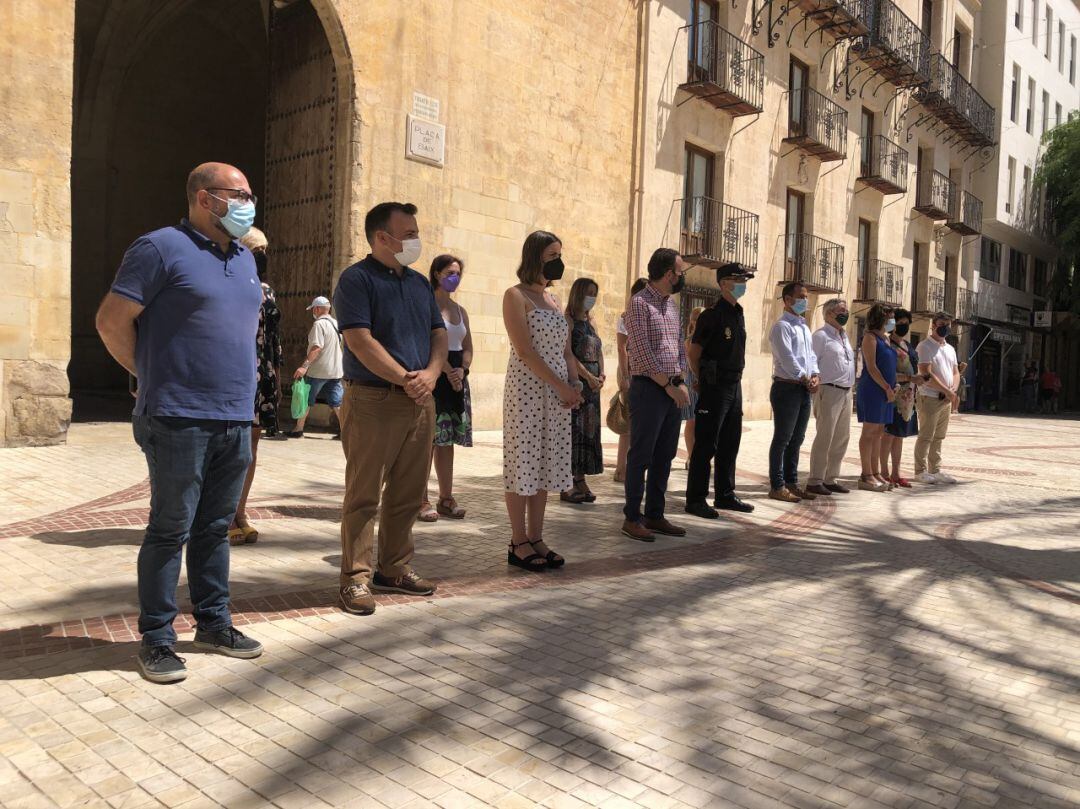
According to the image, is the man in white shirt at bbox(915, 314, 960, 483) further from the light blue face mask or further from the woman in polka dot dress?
the light blue face mask

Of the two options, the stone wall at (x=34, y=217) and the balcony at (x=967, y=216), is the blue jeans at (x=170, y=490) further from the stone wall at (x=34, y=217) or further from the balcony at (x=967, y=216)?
the balcony at (x=967, y=216)

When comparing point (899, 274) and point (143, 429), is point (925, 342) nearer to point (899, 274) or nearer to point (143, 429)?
point (143, 429)

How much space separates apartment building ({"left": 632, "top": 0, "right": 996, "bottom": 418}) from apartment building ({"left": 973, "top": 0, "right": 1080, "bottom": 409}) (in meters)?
1.36

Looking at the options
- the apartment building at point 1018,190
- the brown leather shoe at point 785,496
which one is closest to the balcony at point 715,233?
the brown leather shoe at point 785,496

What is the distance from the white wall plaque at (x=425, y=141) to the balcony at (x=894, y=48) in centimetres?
1500

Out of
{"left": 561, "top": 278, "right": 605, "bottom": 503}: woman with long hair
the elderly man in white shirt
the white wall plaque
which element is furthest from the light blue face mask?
the white wall plaque

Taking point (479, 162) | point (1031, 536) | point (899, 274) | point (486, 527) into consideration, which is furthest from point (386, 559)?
point (899, 274)

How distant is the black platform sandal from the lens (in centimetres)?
499

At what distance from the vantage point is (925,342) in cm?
975

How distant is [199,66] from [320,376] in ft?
40.7

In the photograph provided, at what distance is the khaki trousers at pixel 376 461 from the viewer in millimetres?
4031

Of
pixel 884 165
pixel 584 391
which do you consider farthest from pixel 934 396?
pixel 884 165

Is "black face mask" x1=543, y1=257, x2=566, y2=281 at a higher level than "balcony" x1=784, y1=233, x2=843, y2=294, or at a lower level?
lower

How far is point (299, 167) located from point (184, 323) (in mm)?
9307
